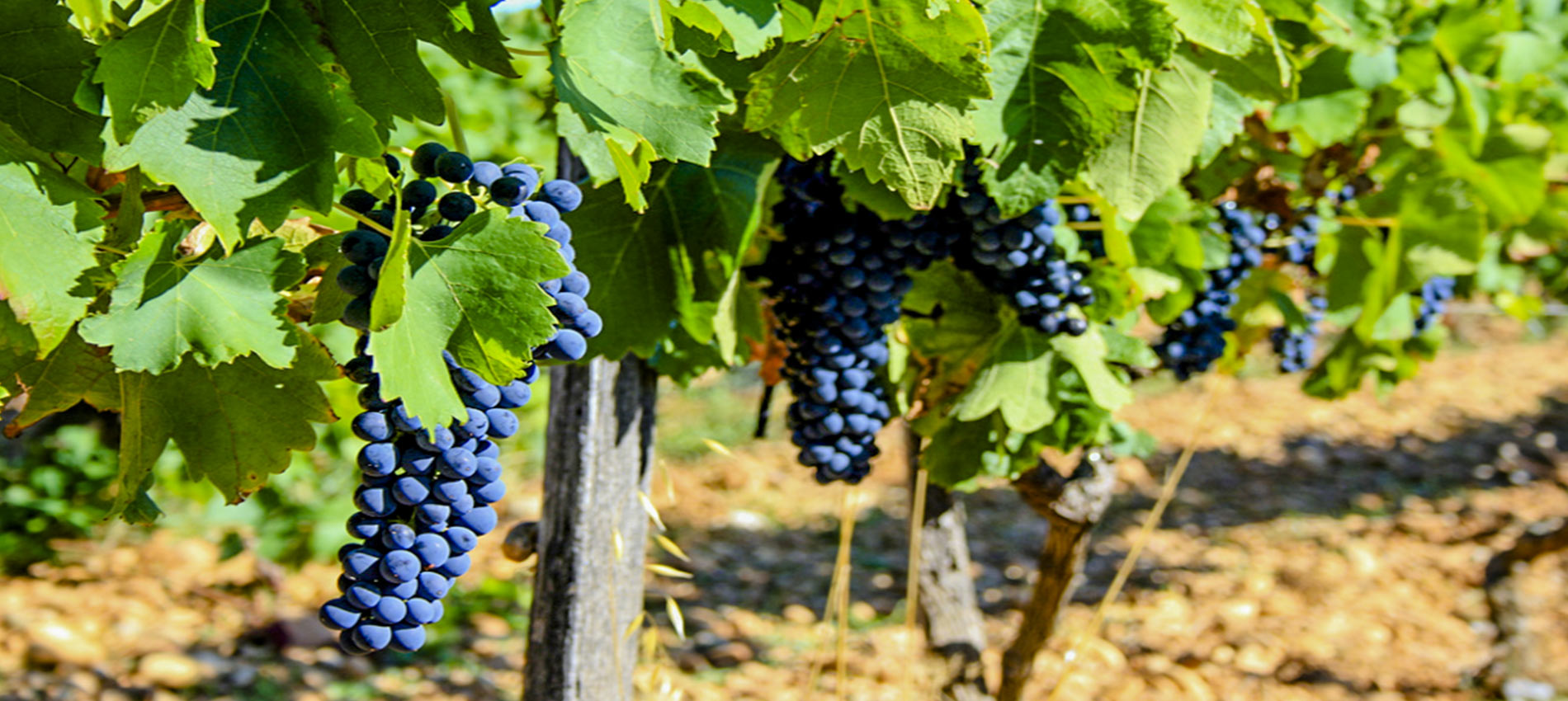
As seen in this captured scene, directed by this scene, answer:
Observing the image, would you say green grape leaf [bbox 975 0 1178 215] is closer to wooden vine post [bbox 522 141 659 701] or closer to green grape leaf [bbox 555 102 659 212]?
green grape leaf [bbox 555 102 659 212]

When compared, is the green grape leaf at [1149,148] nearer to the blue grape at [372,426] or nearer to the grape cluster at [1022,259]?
the grape cluster at [1022,259]

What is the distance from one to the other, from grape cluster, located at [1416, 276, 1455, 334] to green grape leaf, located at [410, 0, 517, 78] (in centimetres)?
213

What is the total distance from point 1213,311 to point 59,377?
170 cm

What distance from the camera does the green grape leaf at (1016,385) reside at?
1.61 meters

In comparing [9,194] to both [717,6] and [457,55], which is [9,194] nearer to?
[457,55]

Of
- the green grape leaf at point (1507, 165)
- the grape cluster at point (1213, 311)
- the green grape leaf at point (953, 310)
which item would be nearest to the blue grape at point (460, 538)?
the green grape leaf at point (953, 310)

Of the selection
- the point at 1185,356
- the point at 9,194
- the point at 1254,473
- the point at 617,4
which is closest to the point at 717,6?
the point at 617,4

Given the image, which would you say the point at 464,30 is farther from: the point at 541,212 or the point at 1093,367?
the point at 1093,367

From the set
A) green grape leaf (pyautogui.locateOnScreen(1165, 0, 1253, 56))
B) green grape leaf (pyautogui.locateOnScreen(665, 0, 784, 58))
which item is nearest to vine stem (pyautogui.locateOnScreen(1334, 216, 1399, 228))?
green grape leaf (pyautogui.locateOnScreen(1165, 0, 1253, 56))

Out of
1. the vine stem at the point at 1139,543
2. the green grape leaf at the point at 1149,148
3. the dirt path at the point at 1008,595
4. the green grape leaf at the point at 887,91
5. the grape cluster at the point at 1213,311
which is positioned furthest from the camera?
the dirt path at the point at 1008,595

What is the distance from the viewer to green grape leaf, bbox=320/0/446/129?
91 cm

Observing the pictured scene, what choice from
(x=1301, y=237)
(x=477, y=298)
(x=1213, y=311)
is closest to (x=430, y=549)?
(x=477, y=298)

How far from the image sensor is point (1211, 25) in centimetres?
129

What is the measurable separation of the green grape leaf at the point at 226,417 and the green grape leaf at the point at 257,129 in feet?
→ 0.53
